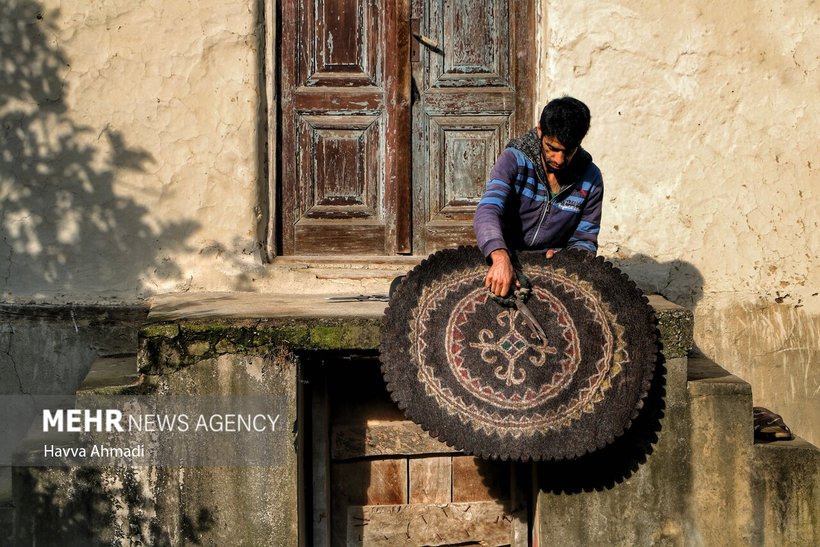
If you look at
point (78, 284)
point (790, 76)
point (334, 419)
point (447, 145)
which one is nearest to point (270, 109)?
point (447, 145)

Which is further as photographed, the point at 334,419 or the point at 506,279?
the point at 334,419

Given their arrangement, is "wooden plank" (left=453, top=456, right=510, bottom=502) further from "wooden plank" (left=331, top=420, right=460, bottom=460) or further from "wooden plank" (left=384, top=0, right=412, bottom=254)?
"wooden plank" (left=384, top=0, right=412, bottom=254)

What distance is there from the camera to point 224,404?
435 centimetres

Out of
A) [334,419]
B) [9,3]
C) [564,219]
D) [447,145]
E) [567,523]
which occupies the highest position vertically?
[9,3]

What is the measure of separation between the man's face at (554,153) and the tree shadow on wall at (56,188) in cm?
234

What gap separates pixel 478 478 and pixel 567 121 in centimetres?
195

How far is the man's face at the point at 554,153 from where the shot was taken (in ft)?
14.0

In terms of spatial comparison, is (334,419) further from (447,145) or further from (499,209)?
(447,145)

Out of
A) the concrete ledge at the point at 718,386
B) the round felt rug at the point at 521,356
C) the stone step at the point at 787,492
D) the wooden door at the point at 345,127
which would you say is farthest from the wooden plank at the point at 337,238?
the stone step at the point at 787,492

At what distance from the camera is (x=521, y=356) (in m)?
4.25

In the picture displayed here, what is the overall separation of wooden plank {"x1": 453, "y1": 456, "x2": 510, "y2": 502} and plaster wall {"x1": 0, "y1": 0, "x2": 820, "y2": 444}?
1.24 m

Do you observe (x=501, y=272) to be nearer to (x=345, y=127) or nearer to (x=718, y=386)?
(x=718, y=386)

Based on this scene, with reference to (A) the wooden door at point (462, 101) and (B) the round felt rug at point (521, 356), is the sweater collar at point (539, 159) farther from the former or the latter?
(A) the wooden door at point (462, 101)

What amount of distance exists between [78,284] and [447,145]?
7.52 feet
